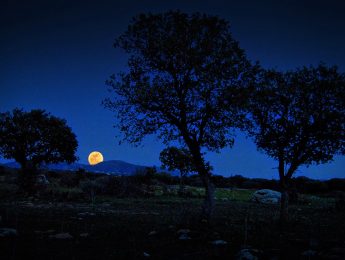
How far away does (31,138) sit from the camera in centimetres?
4625

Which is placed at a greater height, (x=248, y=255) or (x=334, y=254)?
(x=334, y=254)

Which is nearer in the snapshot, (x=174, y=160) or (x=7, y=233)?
(x=7, y=233)

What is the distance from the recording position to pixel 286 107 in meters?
24.9

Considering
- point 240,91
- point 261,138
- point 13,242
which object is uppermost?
point 240,91

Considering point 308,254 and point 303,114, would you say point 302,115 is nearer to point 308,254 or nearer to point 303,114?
point 303,114

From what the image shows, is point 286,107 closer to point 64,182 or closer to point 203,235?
point 203,235

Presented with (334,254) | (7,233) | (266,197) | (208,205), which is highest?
(208,205)

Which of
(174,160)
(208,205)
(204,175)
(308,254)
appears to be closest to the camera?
(308,254)

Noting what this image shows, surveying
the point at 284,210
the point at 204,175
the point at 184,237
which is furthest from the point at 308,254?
the point at 284,210

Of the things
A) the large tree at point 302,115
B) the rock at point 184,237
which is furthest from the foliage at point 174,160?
the rock at point 184,237

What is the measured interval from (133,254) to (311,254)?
20.7 ft

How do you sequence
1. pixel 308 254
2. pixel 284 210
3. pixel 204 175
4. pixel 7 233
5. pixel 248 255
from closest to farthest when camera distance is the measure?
pixel 248 255, pixel 308 254, pixel 7 233, pixel 204 175, pixel 284 210

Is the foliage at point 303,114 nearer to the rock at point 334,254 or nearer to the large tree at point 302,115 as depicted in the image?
the large tree at point 302,115

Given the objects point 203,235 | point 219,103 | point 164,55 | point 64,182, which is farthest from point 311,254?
point 64,182
